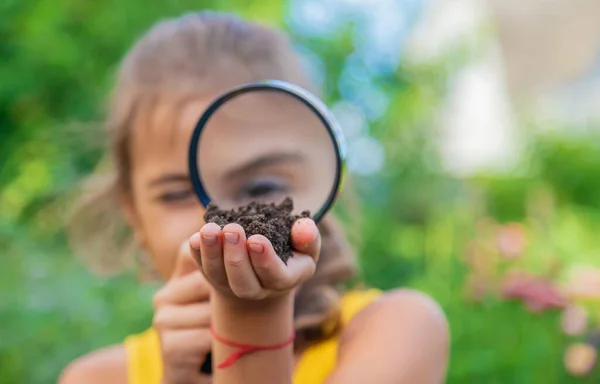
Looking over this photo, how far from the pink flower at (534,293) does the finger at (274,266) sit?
137 centimetres

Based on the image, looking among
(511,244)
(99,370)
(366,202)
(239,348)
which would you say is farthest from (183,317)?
(366,202)

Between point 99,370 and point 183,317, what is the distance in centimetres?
63

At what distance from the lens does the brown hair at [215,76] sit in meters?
1.58

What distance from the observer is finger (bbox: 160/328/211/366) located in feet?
4.12

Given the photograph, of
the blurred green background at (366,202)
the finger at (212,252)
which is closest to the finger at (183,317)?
the finger at (212,252)

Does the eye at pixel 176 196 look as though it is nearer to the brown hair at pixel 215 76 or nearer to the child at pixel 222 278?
the child at pixel 222 278

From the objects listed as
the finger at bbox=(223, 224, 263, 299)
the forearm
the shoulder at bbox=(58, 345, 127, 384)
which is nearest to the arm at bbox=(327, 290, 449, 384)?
the forearm

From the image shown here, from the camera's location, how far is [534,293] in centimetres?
211

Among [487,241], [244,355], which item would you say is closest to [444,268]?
[487,241]

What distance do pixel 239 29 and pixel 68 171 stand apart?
106 inches

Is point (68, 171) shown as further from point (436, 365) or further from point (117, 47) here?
point (436, 365)

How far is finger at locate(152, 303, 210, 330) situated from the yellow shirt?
0.26 m

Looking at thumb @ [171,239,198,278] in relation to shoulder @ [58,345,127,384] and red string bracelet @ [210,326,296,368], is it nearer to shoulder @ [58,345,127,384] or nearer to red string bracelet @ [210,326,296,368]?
red string bracelet @ [210,326,296,368]

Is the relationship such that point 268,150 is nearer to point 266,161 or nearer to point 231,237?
point 266,161
